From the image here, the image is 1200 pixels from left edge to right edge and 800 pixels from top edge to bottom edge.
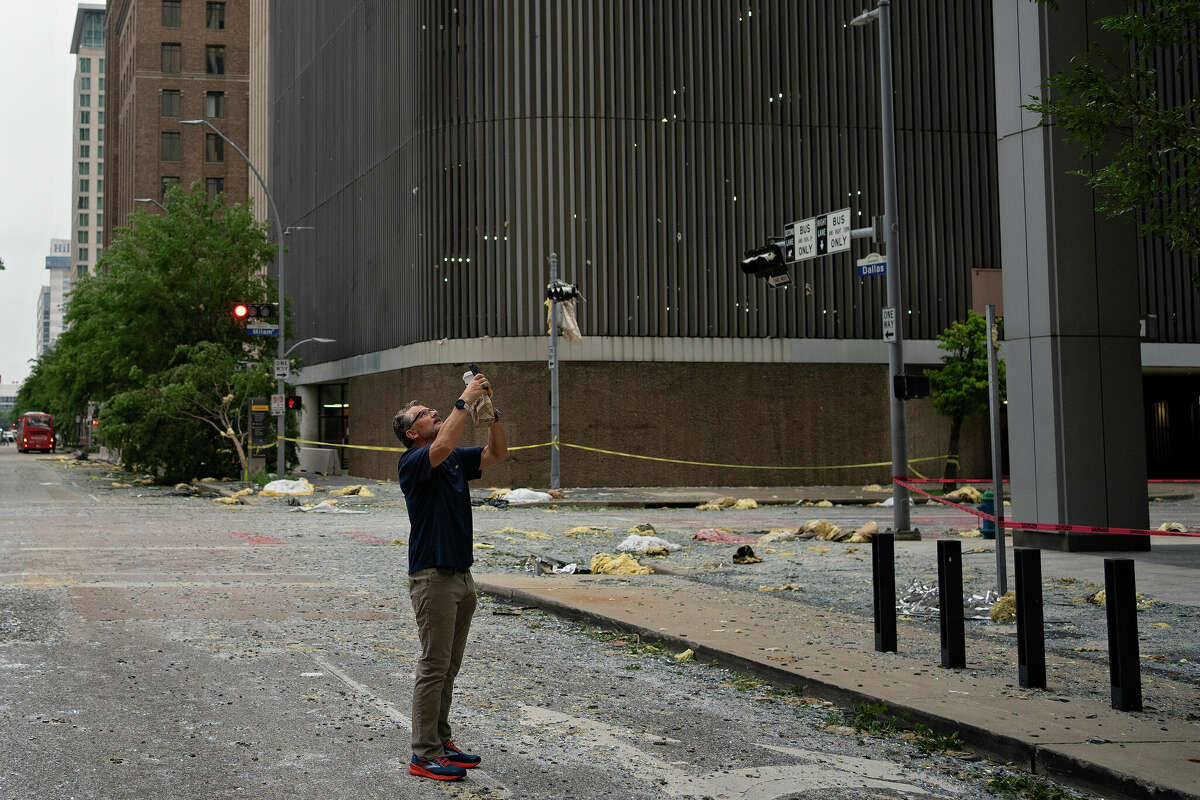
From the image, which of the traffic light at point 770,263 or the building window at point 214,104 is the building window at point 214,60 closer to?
the building window at point 214,104

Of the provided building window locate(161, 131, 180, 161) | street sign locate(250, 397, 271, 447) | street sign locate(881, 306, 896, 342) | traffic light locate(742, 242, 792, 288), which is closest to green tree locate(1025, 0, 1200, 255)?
street sign locate(881, 306, 896, 342)

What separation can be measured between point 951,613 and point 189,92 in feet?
276

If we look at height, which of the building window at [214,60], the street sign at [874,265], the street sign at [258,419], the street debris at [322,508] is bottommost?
the street debris at [322,508]

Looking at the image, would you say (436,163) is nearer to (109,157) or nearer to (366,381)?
(366,381)

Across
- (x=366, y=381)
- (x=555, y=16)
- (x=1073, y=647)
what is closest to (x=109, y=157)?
(x=366, y=381)

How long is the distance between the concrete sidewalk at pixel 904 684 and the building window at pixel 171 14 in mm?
81629

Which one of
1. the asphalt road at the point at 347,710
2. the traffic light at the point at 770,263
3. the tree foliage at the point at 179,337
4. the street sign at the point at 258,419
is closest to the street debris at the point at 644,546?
the asphalt road at the point at 347,710

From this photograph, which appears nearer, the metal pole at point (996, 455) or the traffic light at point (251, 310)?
the metal pole at point (996, 455)

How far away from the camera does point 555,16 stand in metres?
34.6

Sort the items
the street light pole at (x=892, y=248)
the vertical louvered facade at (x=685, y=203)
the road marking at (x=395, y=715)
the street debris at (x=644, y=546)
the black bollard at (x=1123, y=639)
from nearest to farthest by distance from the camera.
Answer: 1. the road marking at (x=395, y=715)
2. the black bollard at (x=1123, y=639)
3. the street debris at (x=644, y=546)
4. the street light pole at (x=892, y=248)
5. the vertical louvered facade at (x=685, y=203)

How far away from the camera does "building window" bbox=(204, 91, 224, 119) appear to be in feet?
270

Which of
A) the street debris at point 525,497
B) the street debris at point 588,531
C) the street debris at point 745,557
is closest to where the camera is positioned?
the street debris at point 745,557

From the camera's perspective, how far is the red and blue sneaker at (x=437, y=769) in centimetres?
566

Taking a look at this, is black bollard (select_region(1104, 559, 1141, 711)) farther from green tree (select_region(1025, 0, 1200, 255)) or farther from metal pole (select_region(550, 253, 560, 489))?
metal pole (select_region(550, 253, 560, 489))
